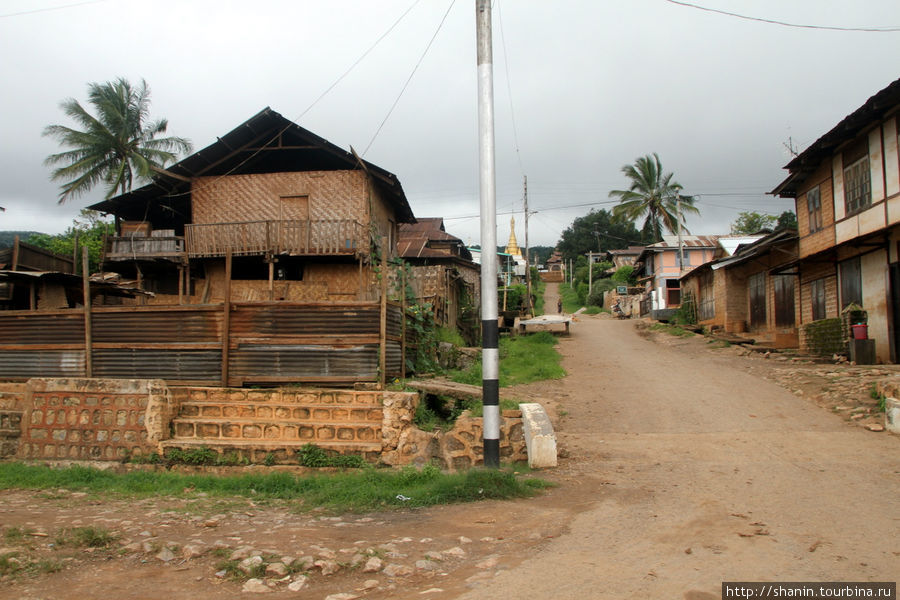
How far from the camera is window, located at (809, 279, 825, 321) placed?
57.8 ft

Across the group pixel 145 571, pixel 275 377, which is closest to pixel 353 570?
pixel 145 571

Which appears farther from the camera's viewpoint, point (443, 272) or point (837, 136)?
point (443, 272)

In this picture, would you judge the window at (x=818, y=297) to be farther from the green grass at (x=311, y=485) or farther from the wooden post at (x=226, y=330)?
the wooden post at (x=226, y=330)

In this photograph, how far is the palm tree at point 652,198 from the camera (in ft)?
135

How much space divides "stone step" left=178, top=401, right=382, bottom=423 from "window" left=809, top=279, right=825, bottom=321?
47.7 ft

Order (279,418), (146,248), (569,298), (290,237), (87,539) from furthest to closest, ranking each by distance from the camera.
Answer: (569,298) → (146,248) → (290,237) → (279,418) → (87,539)

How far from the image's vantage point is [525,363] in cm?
1844

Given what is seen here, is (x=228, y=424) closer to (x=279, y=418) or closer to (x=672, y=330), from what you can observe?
(x=279, y=418)

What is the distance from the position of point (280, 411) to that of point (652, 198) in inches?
1438

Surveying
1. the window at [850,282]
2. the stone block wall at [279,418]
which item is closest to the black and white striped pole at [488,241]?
the stone block wall at [279,418]

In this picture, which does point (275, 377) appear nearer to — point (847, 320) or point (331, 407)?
point (331, 407)

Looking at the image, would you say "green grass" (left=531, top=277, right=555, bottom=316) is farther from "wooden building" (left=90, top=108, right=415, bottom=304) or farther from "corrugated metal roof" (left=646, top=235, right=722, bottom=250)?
"wooden building" (left=90, top=108, right=415, bottom=304)

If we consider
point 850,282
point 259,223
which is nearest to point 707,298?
point 850,282

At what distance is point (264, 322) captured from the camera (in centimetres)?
1043
